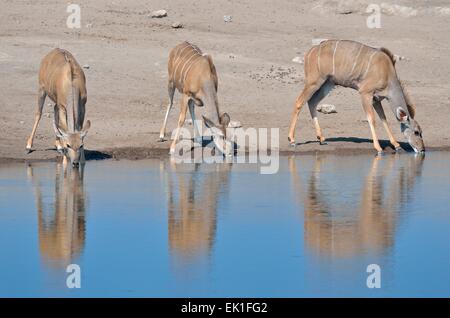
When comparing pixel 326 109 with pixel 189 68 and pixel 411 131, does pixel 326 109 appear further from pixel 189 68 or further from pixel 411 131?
pixel 189 68

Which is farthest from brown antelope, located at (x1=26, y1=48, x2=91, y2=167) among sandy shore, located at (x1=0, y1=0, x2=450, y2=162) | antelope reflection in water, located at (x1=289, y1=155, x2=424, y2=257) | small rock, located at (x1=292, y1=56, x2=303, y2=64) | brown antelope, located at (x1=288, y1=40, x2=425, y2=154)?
small rock, located at (x1=292, y1=56, x2=303, y2=64)

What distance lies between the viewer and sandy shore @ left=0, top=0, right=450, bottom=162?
17156 millimetres

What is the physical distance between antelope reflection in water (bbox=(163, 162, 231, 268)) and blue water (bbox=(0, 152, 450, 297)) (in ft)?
0.06

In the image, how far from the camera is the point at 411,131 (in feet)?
A: 54.5

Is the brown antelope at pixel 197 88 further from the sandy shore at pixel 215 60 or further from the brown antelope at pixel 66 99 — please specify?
the brown antelope at pixel 66 99

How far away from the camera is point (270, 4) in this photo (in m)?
26.1

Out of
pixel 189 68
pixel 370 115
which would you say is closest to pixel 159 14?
pixel 189 68

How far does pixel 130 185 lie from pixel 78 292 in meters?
4.81

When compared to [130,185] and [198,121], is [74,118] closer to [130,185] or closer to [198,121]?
[130,185]

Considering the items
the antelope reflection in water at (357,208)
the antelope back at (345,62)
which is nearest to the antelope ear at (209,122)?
the antelope reflection in water at (357,208)

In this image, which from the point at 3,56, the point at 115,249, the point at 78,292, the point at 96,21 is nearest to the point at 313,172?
the point at 115,249

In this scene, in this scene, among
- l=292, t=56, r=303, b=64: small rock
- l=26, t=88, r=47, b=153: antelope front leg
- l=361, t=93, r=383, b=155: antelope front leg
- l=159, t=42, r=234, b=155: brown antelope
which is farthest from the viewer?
l=292, t=56, r=303, b=64: small rock

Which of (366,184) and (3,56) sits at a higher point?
(3,56)

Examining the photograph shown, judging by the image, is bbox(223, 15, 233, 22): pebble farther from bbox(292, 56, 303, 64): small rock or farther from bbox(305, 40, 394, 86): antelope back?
bbox(305, 40, 394, 86): antelope back
